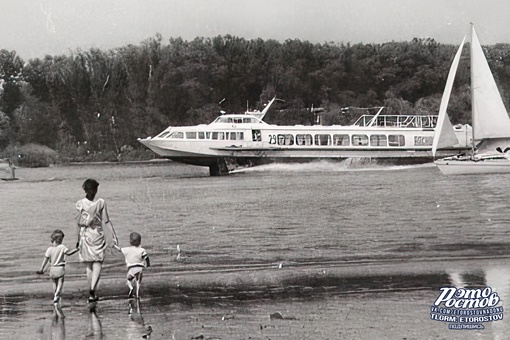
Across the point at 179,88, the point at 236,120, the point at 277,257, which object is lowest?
the point at 277,257

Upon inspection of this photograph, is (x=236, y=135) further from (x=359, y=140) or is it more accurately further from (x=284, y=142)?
(x=359, y=140)

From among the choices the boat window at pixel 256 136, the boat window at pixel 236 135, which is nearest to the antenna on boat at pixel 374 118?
the boat window at pixel 256 136

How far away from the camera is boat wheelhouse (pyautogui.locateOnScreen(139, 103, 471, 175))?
31.4 metres

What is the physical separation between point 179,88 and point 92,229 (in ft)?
88.4

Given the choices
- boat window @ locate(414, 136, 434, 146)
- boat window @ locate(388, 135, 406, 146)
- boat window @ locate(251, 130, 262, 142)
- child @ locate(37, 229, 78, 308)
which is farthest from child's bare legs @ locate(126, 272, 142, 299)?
boat window @ locate(414, 136, 434, 146)

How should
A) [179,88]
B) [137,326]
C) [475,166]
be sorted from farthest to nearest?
1. [179,88]
2. [475,166]
3. [137,326]

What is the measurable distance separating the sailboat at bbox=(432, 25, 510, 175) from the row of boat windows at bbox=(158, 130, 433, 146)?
8.55 metres

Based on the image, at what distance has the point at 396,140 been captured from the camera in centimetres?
3300

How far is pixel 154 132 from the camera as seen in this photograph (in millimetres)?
33812

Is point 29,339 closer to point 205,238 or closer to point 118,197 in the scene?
point 205,238

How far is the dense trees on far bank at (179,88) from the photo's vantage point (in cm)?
3000

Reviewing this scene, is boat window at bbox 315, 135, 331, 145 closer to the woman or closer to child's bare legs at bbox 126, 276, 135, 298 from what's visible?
child's bare legs at bbox 126, 276, 135, 298

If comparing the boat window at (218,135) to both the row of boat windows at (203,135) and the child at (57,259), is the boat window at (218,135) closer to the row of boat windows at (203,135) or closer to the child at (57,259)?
the row of boat windows at (203,135)

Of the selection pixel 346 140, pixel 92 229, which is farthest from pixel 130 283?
pixel 346 140
